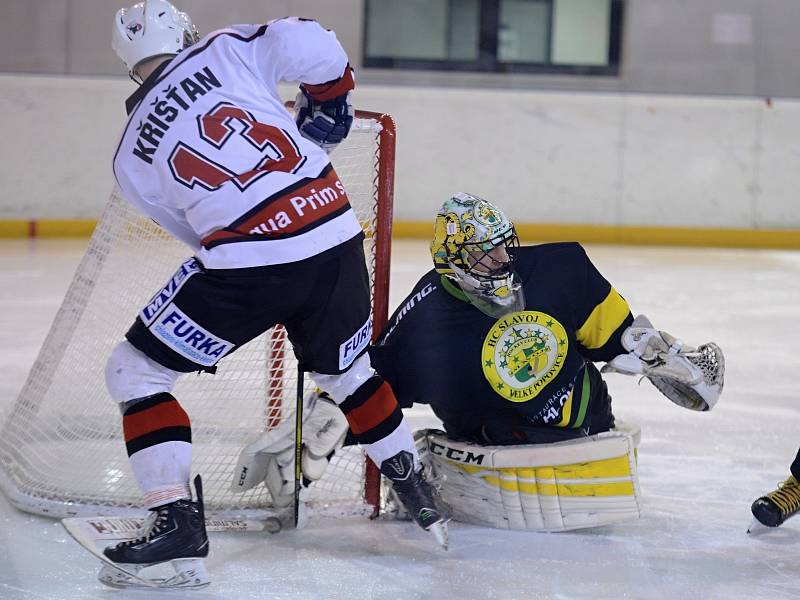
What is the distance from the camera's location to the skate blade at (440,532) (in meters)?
2.19

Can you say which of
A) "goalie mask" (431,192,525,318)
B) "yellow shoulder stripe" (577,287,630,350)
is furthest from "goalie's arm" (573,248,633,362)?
"goalie mask" (431,192,525,318)

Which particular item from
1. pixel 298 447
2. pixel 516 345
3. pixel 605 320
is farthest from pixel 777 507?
pixel 298 447

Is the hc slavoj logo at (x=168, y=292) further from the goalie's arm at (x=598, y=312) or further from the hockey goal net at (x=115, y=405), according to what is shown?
the goalie's arm at (x=598, y=312)

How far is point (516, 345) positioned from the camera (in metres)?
2.32

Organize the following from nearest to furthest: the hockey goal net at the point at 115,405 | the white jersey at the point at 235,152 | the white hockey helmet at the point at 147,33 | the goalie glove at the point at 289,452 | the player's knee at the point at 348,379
A: the white jersey at the point at 235,152
the white hockey helmet at the point at 147,33
the player's knee at the point at 348,379
the goalie glove at the point at 289,452
the hockey goal net at the point at 115,405

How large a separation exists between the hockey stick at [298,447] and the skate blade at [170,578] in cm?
32

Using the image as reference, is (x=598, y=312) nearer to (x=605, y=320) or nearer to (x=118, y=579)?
(x=605, y=320)

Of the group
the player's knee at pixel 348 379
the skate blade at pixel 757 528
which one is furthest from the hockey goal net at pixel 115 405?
the skate blade at pixel 757 528

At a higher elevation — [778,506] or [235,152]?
[235,152]

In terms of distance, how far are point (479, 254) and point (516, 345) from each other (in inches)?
7.9

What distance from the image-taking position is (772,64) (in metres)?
7.41

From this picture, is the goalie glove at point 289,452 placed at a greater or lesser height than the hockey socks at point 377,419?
lesser

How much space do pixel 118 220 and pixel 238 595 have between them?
0.96 meters

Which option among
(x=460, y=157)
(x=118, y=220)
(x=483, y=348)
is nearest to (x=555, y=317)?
(x=483, y=348)
